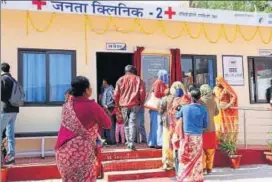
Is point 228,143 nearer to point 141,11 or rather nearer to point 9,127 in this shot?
point 141,11

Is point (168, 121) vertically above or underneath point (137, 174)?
above

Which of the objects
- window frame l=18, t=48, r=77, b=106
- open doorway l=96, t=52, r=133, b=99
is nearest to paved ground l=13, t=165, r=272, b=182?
window frame l=18, t=48, r=77, b=106

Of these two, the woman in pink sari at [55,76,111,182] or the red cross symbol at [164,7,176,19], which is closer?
the woman in pink sari at [55,76,111,182]

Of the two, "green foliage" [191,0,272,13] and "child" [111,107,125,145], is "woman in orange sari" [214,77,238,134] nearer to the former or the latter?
"child" [111,107,125,145]

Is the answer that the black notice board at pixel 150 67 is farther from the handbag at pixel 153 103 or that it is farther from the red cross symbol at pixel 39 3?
the red cross symbol at pixel 39 3

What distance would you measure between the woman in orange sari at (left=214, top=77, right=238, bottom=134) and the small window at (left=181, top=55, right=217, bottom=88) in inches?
38.4

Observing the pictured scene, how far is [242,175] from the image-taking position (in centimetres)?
Answer: 731

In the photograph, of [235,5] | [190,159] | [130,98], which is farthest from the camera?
[235,5]

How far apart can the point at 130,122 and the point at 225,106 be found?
2.41 metres

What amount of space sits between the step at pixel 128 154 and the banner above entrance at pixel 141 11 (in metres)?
2.81

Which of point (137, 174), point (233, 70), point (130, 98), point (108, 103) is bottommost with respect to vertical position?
point (137, 174)

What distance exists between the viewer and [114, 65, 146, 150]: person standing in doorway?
7.46 m

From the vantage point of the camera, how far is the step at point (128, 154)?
23.9 feet

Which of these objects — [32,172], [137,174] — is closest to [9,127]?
[32,172]
